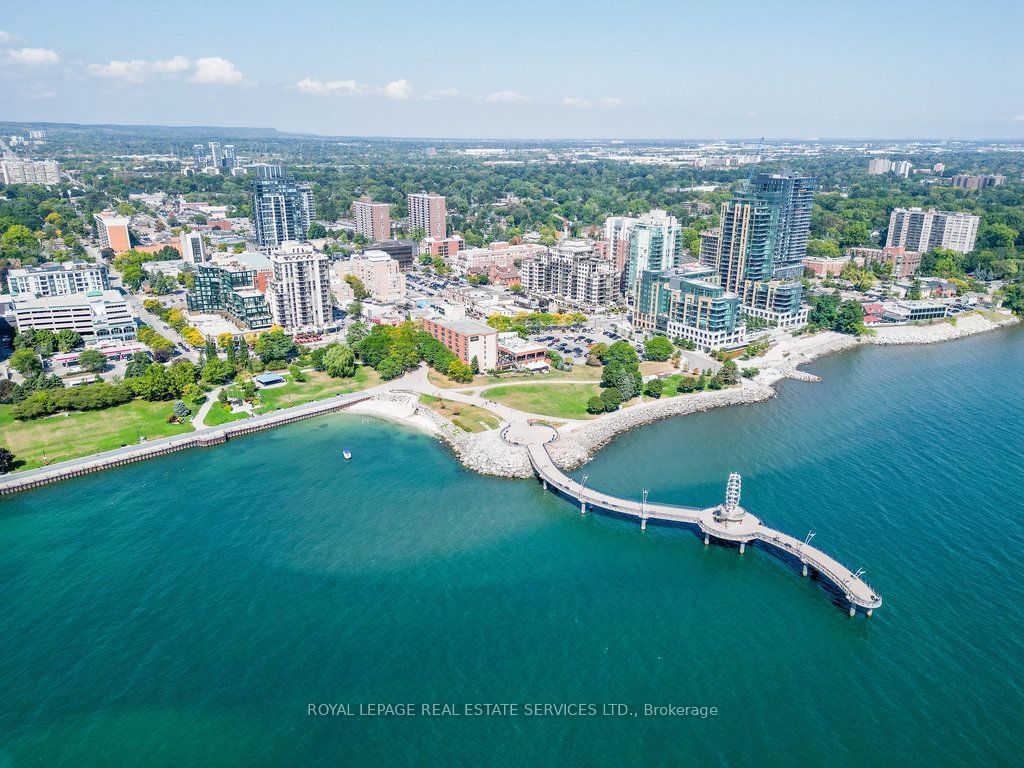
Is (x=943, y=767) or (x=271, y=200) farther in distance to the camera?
(x=271, y=200)

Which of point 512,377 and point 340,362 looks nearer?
point 340,362

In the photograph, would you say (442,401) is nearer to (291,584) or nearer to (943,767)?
(291,584)

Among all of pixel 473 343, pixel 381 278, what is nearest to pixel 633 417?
pixel 473 343

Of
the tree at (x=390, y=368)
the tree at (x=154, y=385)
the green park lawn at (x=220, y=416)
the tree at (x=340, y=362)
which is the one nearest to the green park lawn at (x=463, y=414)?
the tree at (x=390, y=368)

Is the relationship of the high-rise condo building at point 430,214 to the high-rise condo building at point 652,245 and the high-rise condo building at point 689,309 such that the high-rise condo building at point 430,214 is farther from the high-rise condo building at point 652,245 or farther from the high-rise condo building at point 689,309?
the high-rise condo building at point 689,309

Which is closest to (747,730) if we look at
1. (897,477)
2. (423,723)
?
(423,723)

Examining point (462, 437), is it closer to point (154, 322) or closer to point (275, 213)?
point (154, 322)

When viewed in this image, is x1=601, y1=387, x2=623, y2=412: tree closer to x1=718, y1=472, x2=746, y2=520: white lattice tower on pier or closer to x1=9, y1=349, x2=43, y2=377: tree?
x1=718, y1=472, x2=746, y2=520: white lattice tower on pier
